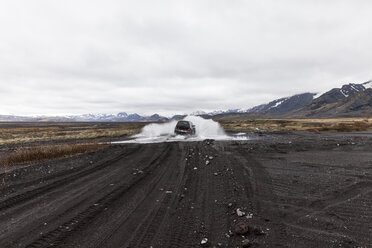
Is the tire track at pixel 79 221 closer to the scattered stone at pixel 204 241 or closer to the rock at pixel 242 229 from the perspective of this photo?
the scattered stone at pixel 204 241

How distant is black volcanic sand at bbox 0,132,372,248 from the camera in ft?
13.7

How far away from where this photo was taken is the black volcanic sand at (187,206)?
4.19 m

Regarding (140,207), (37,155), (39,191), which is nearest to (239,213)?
(140,207)

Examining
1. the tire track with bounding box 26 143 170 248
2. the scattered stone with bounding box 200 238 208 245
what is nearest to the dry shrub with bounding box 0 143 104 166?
the tire track with bounding box 26 143 170 248

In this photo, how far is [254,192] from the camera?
682cm

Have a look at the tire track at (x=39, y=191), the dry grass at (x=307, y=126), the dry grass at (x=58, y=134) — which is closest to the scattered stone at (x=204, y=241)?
the tire track at (x=39, y=191)

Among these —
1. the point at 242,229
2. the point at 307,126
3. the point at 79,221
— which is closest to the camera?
the point at 242,229

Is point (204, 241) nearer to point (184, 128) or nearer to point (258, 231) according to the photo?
point (258, 231)

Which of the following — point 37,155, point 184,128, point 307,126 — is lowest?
point 37,155

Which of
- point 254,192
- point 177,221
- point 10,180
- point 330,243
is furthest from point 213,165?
point 10,180

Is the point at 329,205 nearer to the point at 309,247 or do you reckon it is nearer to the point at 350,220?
the point at 350,220

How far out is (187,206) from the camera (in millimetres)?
5805

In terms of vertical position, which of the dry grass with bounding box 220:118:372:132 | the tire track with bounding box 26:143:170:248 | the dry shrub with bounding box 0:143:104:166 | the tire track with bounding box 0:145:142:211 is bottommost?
the tire track with bounding box 26:143:170:248

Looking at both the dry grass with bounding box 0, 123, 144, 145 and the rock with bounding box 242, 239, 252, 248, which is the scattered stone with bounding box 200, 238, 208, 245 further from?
the dry grass with bounding box 0, 123, 144, 145
